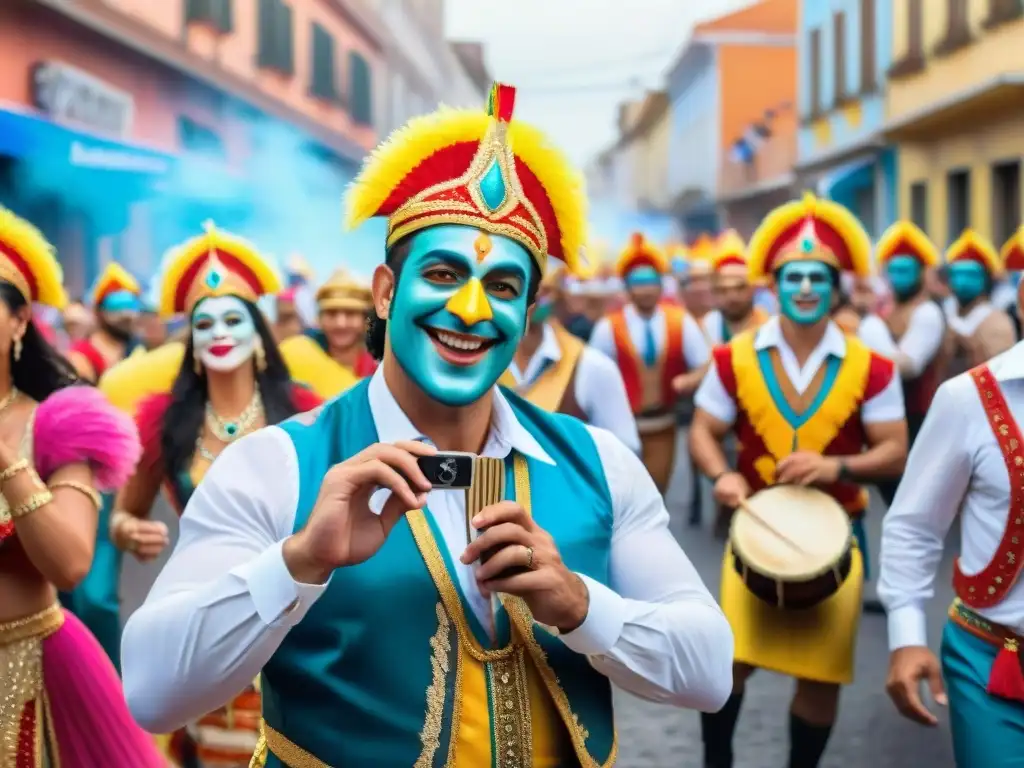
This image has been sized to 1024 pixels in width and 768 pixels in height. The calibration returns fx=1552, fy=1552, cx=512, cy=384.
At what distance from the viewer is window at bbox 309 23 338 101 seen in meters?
34.9

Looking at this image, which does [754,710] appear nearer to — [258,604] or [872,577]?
[872,577]

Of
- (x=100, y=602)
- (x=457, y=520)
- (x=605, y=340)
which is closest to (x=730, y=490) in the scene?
(x=100, y=602)

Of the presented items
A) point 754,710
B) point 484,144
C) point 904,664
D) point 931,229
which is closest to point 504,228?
point 484,144

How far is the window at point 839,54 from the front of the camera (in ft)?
99.5

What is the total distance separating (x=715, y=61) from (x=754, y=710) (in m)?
49.7

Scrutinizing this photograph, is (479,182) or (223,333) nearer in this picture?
(479,182)

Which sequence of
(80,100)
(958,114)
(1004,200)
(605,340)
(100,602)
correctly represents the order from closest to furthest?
(100,602)
(605,340)
(80,100)
(1004,200)
(958,114)

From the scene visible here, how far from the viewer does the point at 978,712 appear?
11.8ft

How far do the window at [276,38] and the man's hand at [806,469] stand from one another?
81.5ft

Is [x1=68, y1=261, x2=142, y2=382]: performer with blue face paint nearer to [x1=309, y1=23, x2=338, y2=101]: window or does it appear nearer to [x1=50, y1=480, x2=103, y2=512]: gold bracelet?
[x1=50, y1=480, x2=103, y2=512]: gold bracelet

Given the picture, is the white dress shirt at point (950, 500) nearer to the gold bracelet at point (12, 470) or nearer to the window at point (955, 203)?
the gold bracelet at point (12, 470)

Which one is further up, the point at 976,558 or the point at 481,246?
the point at 481,246

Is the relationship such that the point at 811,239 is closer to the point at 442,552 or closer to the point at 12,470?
the point at 12,470

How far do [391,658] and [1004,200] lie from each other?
64.9 feet
